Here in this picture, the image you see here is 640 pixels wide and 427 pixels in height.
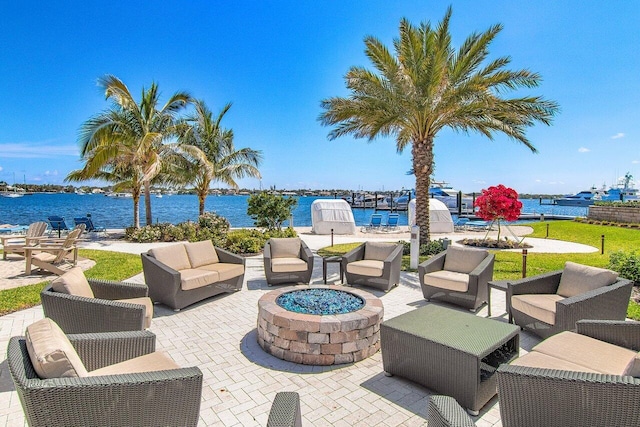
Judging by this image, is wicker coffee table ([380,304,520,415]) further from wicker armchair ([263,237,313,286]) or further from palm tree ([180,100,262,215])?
palm tree ([180,100,262,215])

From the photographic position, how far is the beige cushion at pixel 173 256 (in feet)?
20.6

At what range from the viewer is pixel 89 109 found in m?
15.2

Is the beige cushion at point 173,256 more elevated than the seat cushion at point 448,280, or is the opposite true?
the beige cushion at point 173,256

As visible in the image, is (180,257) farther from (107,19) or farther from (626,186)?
(626,186)

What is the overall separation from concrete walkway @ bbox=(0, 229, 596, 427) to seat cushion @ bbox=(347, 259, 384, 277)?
1078 millimetres

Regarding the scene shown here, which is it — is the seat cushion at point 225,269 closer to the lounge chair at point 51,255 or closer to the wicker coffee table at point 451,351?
the wicker coffee table at point 451,351

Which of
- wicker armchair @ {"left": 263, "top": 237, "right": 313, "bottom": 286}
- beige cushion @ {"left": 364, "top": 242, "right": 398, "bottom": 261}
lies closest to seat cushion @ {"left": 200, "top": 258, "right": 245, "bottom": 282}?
wicker armchair @ {"left": 263, "top": 237, "right": 313, "bottom": 286}

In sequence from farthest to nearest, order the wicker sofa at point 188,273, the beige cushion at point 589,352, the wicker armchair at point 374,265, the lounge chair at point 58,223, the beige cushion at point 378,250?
the lounge chair at point 58,223 → the beige cushion at point 378,250 → the wicker armchair at point 374,265 → the wicker sofa at point 188,273 → the beige cushion at point 589,352

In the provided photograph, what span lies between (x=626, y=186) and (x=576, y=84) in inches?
2963

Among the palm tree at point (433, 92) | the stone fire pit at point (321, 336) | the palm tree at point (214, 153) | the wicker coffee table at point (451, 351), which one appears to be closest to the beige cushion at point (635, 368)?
the wicker coffee table at point (451, 351)

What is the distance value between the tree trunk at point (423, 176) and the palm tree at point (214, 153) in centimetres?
939

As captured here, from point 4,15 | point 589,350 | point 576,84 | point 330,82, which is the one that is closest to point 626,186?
point 576,84

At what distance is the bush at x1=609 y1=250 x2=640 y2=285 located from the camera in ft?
23.0

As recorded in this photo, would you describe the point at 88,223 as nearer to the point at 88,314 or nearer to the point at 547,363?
the point at 88,314
